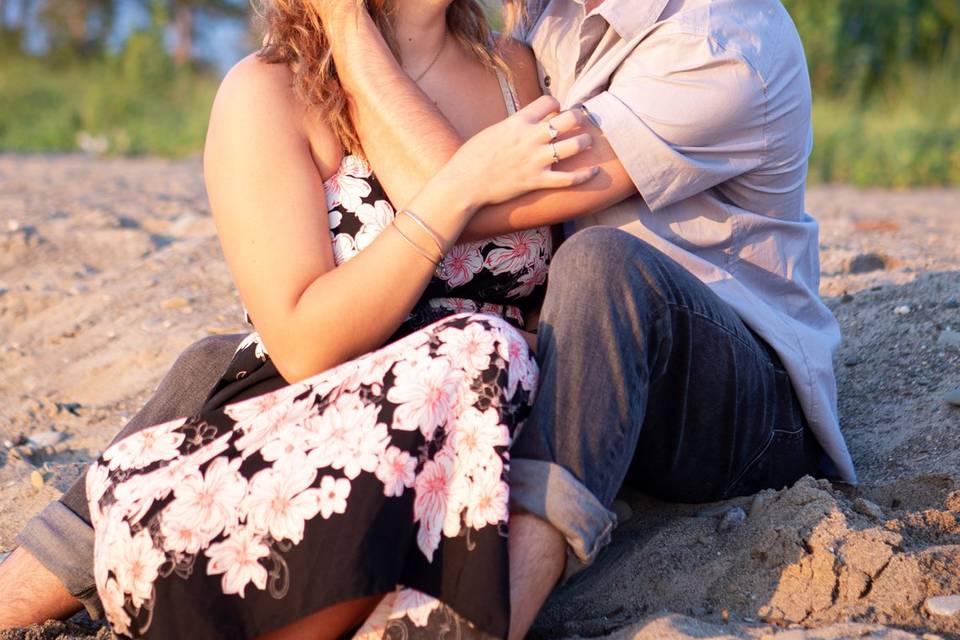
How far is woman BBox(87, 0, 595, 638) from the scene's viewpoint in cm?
A: 183

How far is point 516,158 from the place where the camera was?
2.18 metres

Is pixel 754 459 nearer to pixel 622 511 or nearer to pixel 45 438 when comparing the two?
pixel 622 511

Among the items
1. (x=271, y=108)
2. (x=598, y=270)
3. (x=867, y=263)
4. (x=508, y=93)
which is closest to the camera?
(x=598, y=270)

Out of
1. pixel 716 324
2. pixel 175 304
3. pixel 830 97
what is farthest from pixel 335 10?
pixel 830 97

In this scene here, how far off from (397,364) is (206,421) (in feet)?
1.29

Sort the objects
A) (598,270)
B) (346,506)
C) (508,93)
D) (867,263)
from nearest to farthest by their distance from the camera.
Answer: (346,506) < (598,270) < (508,93) < (867,263)

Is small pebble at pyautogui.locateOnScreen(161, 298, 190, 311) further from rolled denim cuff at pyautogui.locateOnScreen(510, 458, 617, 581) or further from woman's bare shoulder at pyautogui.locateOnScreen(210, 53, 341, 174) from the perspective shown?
rolled denim cuff at pyautogui.locateOnScreen(510, 458, 617, 581)

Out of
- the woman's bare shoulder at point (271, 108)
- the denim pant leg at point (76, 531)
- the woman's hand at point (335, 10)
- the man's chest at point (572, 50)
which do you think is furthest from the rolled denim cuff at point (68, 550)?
the man's chest at point (572, 50)

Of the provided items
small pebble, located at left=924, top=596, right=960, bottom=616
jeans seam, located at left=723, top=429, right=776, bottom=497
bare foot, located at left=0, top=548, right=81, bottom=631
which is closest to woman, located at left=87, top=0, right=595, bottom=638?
bare foot, located at left=0, top=548, right=81, bottom=631

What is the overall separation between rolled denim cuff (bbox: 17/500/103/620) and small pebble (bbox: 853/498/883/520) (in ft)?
5.04

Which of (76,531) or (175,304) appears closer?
(76,531)

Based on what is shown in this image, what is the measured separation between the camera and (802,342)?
243cm

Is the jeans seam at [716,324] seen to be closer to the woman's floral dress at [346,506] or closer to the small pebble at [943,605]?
the woman's floral dress at [346,506]

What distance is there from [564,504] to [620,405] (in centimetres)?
21
